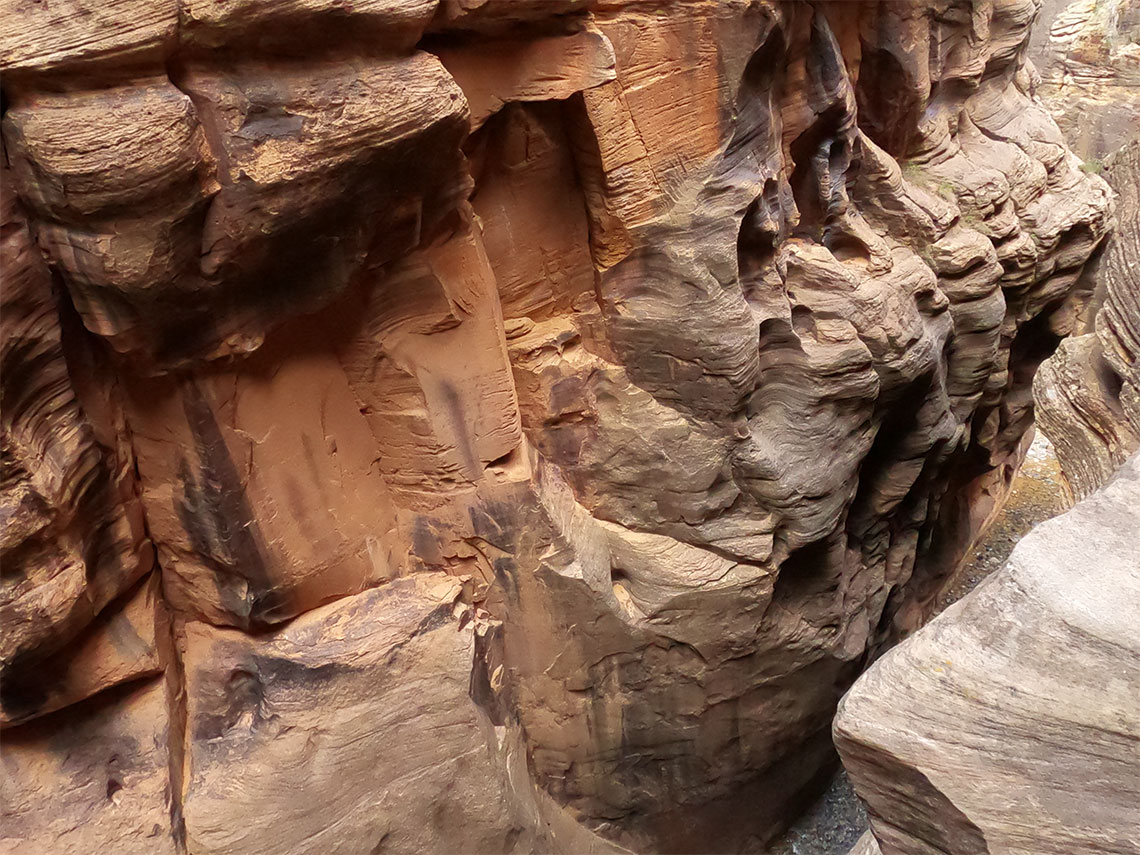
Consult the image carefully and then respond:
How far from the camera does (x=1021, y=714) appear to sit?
92.5 inches

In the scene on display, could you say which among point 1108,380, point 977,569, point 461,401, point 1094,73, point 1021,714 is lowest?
point 977,569

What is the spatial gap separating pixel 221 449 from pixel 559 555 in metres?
1.46

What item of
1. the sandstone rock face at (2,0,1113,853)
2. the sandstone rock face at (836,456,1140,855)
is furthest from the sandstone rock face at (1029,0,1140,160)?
the sandstone rock face at (836,456,1140,855)

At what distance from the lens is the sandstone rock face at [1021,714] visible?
226 centimetres

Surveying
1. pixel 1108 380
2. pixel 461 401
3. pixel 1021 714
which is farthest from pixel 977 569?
pixel 1021 714

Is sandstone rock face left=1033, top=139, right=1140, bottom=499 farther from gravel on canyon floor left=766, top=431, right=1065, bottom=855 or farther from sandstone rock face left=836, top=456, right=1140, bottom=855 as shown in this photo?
sandstone rock face left=836, top=456, right=1140, bottom=855

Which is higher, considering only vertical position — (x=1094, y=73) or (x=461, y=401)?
(x=461, y=401)

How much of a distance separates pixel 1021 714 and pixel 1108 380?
13.0 ft

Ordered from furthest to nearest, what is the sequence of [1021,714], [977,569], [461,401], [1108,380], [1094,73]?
1. [1094,73]
2. [977,569]
3. [1108,380]
4. [461,401]
5. [1021,714]

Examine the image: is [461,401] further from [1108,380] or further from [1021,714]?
[1108,380]

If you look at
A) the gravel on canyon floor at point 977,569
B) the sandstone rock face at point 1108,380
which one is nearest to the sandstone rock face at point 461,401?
the gravel on canyon floor at point 977,569

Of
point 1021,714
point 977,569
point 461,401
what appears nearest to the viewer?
point 1021,714

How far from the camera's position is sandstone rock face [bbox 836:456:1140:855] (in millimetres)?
2262

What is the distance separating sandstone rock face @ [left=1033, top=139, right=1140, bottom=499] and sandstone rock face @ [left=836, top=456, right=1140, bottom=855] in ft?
9.22
